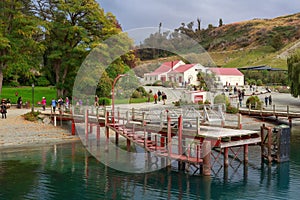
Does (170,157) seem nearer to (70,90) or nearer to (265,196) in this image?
(265,196)

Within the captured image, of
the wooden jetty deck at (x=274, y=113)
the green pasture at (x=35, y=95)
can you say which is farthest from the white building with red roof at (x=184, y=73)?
the wooden jetty deck at (x=274, y=113)

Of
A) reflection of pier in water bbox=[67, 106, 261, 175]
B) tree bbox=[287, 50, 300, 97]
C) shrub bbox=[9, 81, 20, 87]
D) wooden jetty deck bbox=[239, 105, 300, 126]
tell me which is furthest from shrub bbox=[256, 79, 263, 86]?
reflection of pier in water bbox=[67, 106, 261, 175]

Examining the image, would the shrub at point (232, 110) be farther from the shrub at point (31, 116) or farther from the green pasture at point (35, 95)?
the shrub at point (31, 116)

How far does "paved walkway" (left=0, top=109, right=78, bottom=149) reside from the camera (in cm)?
3262

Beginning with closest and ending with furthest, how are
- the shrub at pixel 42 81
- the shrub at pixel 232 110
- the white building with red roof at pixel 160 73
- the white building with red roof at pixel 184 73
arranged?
the white building with red roof at pixel 160 73, the white building with red roof at pixel 184 73, the shrub at pixel 232 110, the shrub at pixel 42 81

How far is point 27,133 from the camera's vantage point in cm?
3441

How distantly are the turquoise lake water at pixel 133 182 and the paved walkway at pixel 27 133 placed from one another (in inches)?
233

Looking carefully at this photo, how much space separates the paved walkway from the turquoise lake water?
5923 mm

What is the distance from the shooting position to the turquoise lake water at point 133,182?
19.1 meters

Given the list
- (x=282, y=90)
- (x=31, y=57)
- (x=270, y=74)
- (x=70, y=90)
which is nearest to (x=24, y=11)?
(x=31, y=57)

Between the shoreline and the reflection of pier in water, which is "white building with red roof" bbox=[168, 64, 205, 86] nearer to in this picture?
the shoreline

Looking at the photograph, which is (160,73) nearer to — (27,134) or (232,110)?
(27,134)

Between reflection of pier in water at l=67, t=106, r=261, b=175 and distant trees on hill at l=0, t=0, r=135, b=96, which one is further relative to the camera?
distant trees on hill at l=0, t=0, r=135, b=96

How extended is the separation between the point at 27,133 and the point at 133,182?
54.5 feet
